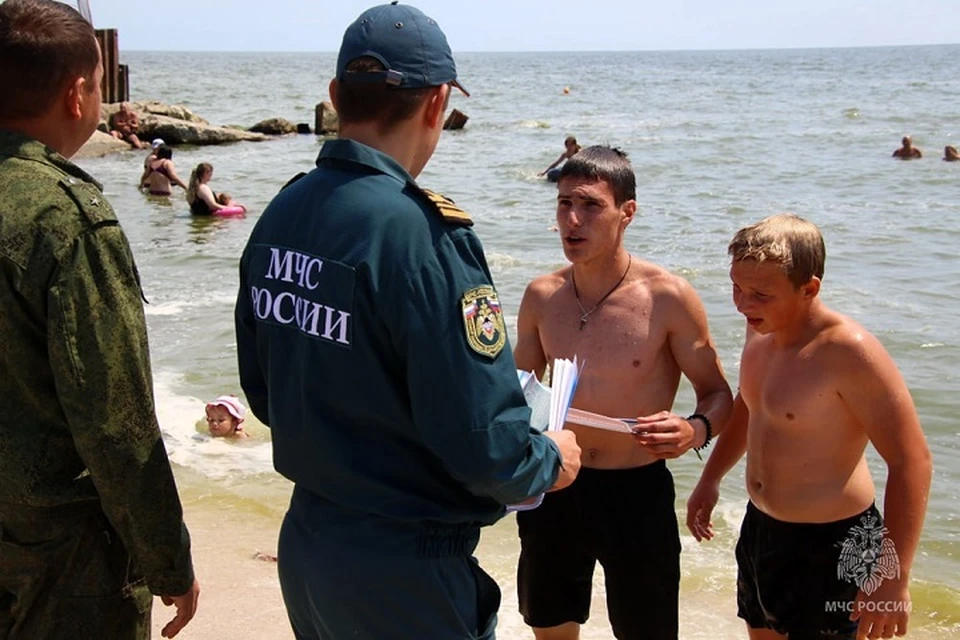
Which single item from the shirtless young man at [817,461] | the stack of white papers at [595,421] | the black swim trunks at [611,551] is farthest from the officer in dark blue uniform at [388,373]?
the black swim trunks at [611,551]

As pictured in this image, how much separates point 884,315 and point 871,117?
31121 mm

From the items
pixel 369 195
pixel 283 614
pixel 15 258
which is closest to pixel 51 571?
pixel 15 258

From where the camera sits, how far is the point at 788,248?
3.30m

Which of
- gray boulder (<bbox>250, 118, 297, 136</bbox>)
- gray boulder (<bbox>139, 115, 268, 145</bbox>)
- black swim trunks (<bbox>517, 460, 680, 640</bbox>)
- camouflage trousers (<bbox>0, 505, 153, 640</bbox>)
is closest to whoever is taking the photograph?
camouflage trousers (<bbox>0, 505, 153, 640</bbox>)

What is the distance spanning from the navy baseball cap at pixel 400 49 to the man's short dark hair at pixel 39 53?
0.59m

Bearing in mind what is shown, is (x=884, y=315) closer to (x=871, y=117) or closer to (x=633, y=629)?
(x=633, y=629)

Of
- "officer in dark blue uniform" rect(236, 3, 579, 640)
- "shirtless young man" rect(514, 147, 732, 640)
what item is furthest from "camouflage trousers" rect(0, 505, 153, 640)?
"shirtless young man" rect(514, 147, 732, 640)

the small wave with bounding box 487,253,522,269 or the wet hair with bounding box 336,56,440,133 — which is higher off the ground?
the wet hair with bounding box 336,56,440,133

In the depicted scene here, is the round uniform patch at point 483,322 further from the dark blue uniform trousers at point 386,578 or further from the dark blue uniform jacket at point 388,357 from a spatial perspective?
the dark blue uniform trousers at point 386,578

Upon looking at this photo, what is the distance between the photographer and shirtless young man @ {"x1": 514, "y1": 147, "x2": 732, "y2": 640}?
3682mm

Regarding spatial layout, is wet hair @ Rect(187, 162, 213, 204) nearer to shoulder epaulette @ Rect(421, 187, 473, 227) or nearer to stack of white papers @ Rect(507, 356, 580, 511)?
stack of white papers @ Rect(507, 356, 580, 511)

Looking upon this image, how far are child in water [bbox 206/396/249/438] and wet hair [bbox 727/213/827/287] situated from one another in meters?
4.92

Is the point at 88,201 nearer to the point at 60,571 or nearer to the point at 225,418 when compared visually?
the point at 60,571

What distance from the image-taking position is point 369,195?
2232 millimetres
